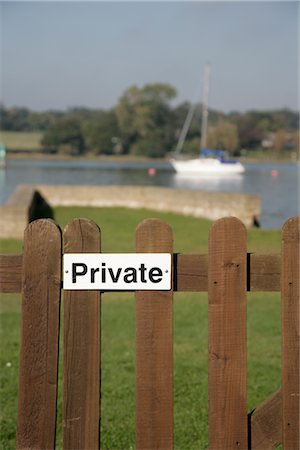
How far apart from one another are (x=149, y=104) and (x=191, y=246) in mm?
110838

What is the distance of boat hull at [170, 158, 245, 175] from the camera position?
272ft

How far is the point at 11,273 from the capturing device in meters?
3.79

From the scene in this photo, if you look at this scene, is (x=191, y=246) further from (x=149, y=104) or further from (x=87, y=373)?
(x=149, y=104)

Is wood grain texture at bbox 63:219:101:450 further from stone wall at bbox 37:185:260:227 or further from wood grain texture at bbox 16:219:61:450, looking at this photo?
stone wall at bbox 37:185:260:227

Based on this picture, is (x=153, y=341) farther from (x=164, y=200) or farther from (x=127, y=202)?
(x=127, y=202)

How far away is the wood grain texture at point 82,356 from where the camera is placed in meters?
3.69

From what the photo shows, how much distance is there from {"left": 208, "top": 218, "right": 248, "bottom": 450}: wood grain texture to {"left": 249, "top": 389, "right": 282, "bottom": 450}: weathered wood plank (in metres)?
0.11

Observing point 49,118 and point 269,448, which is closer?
point 269,448

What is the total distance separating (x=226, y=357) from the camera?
3711 mm

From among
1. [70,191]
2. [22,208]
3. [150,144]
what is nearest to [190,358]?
[22,208]

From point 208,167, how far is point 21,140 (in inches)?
2137

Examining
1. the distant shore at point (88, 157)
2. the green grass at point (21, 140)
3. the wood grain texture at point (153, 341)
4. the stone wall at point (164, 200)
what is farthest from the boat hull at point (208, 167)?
the wood grain texture at point (153, 341)

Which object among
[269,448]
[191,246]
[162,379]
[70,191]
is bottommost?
[269,448]

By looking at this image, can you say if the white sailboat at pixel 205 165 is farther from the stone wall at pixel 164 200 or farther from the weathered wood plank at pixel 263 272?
the weathered wood plank at pixel 263 272
